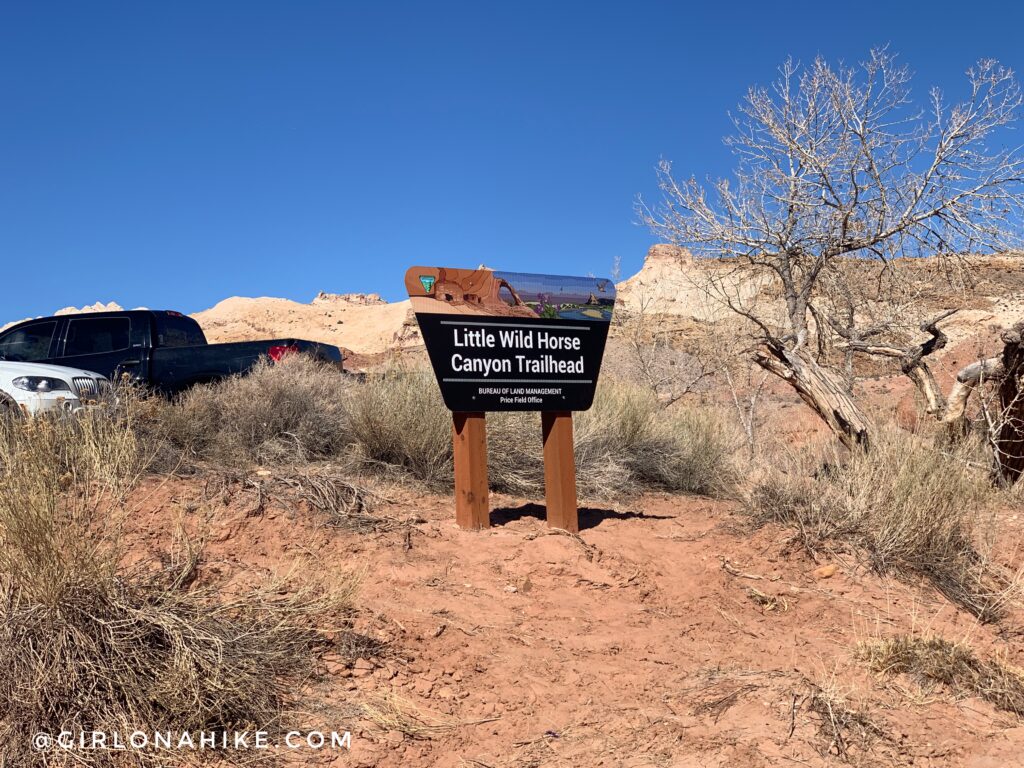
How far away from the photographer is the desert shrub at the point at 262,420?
29.0ft

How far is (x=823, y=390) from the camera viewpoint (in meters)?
10.9

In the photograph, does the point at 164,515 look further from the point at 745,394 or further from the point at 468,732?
the point at 745,394

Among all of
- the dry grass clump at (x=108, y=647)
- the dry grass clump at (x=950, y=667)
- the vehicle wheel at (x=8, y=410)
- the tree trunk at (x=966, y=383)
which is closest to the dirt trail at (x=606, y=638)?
the dry grass clump at (x=950, y=667)

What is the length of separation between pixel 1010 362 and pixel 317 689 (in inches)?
361

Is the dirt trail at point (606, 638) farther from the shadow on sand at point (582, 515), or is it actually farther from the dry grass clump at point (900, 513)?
the dry grass clump at point (900, 513)

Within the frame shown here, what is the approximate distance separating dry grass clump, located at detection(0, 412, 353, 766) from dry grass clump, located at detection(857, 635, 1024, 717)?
341 cm

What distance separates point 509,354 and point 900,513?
11.7ft

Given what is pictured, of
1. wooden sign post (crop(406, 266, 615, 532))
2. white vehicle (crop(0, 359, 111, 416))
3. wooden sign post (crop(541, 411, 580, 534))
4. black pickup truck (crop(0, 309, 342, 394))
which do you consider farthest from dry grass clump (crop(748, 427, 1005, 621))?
black pickup truck (crop(0, 309, 342, 394))

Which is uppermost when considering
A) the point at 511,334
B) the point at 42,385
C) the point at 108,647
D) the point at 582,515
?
the point at 511,334

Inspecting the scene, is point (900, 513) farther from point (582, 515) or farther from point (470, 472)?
point (470, 472)
